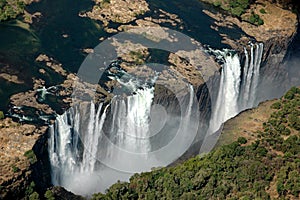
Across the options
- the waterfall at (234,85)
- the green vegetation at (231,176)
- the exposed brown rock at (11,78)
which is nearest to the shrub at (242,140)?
the green vegetation at (231,176)

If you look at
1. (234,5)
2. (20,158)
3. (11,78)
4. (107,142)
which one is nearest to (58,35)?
(11,78)

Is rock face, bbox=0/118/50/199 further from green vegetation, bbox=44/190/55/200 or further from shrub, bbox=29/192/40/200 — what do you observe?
green vegetation, bbox=44/190/55/200

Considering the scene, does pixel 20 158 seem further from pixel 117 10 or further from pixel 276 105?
pixel 117 10

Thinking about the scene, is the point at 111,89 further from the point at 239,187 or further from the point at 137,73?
the point at 239,187

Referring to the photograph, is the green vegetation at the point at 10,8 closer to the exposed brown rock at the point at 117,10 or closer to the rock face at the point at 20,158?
the exposed brown rock at the point at 117,10

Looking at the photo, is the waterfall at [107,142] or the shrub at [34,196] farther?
the waterfall at [107,142]
